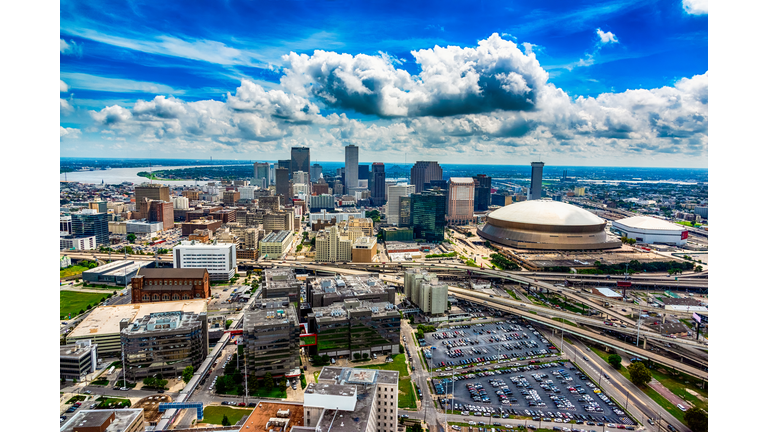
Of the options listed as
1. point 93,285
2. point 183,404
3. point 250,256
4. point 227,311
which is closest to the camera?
point 183,404

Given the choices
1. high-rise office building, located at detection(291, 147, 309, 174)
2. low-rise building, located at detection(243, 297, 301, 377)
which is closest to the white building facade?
low-rise building, located at detection(243, 297, 301, 377)

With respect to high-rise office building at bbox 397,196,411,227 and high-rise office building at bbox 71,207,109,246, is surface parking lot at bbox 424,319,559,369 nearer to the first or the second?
high-rise office building at bbox 397,196,411,227

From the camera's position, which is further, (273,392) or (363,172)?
(363,172)

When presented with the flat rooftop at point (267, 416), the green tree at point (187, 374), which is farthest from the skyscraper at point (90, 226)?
the flat rooftop at point (267, 416)

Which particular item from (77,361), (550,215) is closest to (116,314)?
(77,361)

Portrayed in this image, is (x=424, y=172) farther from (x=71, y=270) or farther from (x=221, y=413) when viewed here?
(x=221, y=413)

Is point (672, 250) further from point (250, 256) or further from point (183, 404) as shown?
point (183, 404)

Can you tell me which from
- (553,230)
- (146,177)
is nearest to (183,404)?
(553,230)
